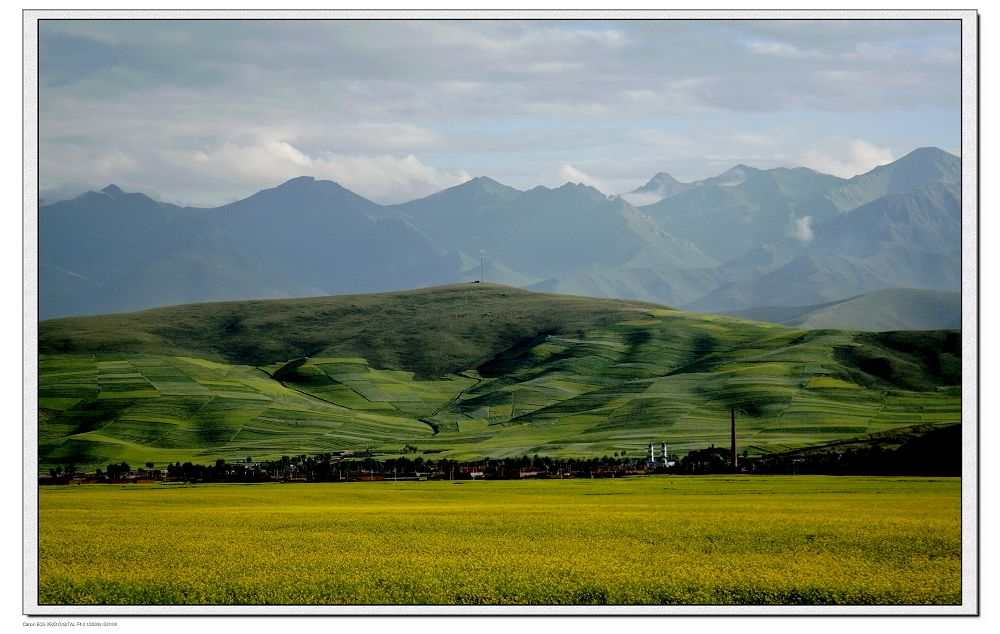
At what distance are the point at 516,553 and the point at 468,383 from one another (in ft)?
430

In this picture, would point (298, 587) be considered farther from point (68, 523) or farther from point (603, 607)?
point (68, 523)

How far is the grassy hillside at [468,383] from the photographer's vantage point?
353ft

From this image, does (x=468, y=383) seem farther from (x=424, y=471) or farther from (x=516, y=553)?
(x=516, y=553)

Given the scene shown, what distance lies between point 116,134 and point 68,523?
13.6 metres

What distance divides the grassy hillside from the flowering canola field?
161ft

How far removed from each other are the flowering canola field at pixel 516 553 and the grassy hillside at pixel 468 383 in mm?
49134

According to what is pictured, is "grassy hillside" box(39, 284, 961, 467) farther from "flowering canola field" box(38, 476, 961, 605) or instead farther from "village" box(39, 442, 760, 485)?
"flowering canola field" box(38, 476, 961, 605)

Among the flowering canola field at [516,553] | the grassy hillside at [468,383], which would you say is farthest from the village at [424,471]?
the flowering canola field at [516,553]

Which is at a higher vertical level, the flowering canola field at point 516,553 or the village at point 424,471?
the flowering canola field at point 516,553

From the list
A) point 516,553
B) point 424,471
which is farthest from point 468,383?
point 516,553

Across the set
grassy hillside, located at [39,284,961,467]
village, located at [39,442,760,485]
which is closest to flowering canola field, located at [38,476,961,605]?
village, located at [39,442,760,485]

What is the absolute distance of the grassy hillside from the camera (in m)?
108

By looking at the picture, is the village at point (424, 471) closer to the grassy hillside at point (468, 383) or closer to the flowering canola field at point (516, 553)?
the grassy hillside at point (468, 383)
